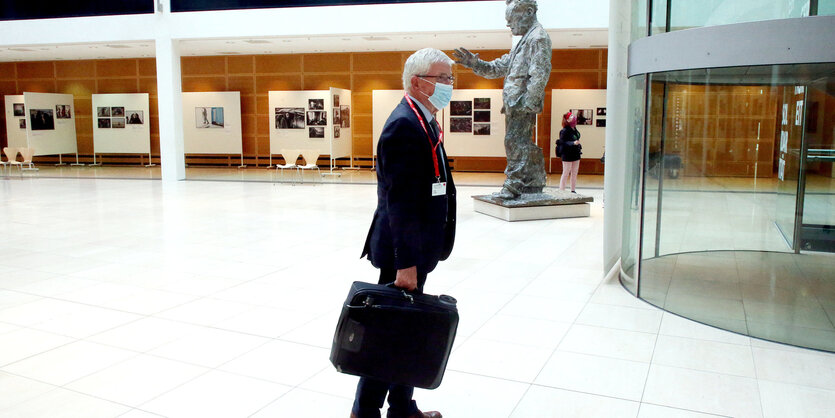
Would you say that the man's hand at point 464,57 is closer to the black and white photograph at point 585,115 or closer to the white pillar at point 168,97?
the black and white photograph at point 585,115

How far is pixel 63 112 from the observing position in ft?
87.5

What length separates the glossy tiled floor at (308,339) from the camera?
4023mm

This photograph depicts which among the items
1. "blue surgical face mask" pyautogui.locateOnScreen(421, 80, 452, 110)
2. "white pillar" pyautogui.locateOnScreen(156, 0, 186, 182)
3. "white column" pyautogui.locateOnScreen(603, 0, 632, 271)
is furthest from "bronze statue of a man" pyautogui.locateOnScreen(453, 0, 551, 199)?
"white pillar" pyautogui.locateOnScreen(156, 0, 186, 182)

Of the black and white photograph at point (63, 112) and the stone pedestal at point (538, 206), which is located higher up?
the black and white photograph at point (63, 112)

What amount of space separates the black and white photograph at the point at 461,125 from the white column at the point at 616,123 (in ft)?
50.7

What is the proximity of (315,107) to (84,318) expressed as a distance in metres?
17.9

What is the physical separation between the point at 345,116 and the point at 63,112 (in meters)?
12.5

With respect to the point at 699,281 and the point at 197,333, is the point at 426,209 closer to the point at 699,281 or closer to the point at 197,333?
the point at 197,333

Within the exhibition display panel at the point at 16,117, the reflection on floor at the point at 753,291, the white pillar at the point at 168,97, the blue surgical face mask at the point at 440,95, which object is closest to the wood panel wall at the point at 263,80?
the exhibition display panel at the point at 16,117

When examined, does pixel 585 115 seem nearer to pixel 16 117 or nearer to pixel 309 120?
pixel 309 120

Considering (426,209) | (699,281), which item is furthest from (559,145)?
(426,209)

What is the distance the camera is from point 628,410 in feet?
12.8

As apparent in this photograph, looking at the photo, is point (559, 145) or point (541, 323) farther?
point (559, 145)

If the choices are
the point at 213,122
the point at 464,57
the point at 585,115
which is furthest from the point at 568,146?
the point at 213,122
